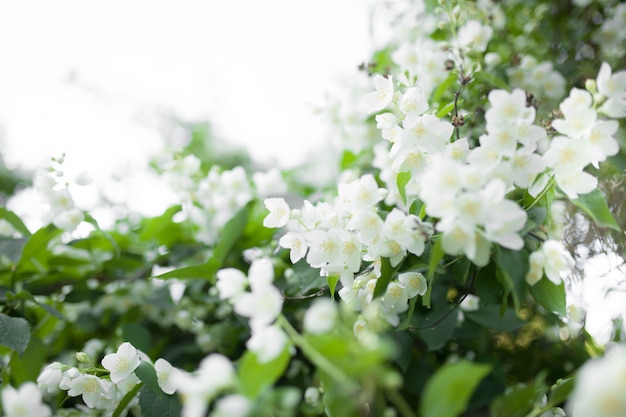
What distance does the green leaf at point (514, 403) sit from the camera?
562mm

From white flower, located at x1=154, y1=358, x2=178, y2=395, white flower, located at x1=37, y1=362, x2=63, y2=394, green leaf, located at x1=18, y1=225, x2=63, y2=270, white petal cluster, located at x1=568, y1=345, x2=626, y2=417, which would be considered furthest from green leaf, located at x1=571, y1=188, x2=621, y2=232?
green leaf, located at x1=18, y1=225, x2=63, y2=270

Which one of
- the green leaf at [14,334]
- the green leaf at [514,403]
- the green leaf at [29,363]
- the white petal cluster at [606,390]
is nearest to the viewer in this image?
the white petal cluster at [606,390]

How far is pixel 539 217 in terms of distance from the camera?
2.16 ft

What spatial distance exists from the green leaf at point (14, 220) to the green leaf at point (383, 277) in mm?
821

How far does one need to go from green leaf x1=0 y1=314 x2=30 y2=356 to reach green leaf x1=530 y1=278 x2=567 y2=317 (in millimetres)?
788

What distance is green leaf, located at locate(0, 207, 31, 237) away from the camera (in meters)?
1.07

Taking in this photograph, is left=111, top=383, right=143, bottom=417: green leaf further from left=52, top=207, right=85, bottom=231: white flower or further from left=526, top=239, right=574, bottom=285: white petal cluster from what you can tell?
left=526, top=239, right=574, bottom=285: white petal cluster

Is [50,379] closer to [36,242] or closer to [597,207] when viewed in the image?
[36,242]

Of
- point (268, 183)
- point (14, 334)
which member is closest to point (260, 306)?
point (14, 334)

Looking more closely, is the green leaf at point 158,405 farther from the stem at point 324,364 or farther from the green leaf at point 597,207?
the green leaf at point 597,207

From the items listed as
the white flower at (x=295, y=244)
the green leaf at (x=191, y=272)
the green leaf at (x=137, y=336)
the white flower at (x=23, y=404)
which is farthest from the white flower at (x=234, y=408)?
the green leaf at (x=137, y=336)

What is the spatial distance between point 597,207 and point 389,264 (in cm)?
28

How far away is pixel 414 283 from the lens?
71cm

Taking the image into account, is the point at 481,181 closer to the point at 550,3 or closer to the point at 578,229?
the point at 578,229
